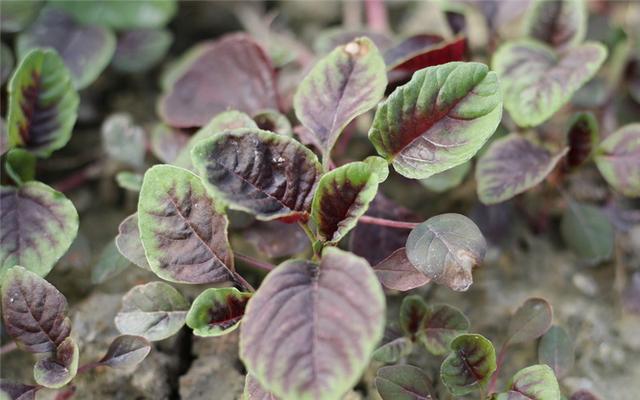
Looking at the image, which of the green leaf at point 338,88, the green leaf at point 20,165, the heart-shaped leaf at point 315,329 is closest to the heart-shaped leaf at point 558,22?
the green leaf at point 338,88

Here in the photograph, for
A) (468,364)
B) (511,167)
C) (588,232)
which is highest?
(511,167)

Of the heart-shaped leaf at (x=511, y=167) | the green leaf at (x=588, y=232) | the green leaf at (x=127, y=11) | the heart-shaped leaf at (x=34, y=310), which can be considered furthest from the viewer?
the green leaf at (x=127, y=11)

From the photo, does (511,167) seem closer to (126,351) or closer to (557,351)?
(557,351)

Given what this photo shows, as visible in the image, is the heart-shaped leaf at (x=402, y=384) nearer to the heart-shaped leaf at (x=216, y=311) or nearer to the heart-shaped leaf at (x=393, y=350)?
the heart-shaped leaf at (x=393, y=350)

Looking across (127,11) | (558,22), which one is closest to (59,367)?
(127,11)

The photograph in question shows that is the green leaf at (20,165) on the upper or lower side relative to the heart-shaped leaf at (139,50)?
upper

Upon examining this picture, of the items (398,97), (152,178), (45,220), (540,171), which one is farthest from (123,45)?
(540,171)
